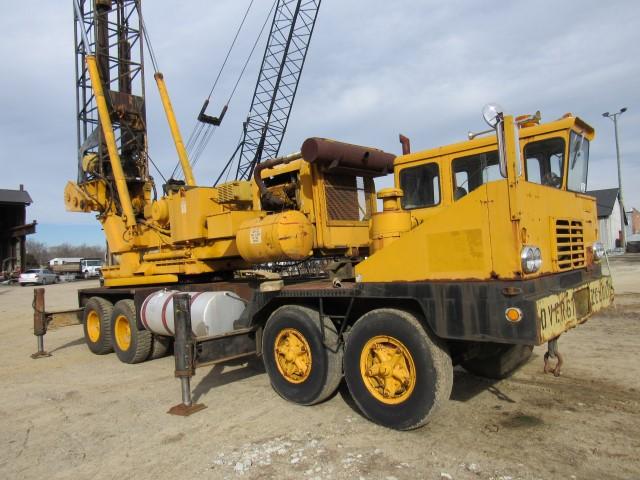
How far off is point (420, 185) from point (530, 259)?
189 centimetres

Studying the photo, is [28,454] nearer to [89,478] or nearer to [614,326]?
[89,478]

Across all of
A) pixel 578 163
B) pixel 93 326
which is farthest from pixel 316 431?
pixel 93 326

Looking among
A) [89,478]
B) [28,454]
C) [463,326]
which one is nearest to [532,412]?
[463,326]

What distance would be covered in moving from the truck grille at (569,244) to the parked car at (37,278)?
42.5 m

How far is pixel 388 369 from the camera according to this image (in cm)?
443

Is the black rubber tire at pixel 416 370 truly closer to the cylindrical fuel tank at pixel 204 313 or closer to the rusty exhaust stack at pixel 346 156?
the rusty exhaust stack at pixel 346 156

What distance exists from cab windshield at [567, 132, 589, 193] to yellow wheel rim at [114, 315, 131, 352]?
6.99 metres

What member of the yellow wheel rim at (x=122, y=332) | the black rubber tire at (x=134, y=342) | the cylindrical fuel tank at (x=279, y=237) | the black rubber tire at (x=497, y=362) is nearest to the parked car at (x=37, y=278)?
the yellow wheel rim at (x=122, y=332)

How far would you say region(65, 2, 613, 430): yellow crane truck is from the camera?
390 cm

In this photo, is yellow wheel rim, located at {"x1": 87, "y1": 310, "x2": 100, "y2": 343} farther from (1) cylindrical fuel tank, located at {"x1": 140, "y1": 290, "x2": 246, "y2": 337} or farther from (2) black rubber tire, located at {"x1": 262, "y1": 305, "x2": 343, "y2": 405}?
(2) black rubber tire, located at {"x1": 262, "y1": 305, "x2": 343, "y2": 405}

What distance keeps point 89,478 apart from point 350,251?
3757 mm

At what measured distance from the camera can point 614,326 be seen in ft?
30.0

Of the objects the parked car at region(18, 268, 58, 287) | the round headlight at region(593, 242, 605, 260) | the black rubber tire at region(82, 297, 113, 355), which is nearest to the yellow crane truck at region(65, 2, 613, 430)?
the round headlight at region(593, 242, 605, 260)

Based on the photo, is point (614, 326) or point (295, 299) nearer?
point (295, 299)
